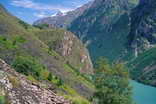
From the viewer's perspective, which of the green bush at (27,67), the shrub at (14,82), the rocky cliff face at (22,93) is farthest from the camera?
the green bush at (27,67)

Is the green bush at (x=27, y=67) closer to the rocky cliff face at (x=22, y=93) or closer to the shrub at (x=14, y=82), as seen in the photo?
the rocky cliff face at (x=22, y=93)

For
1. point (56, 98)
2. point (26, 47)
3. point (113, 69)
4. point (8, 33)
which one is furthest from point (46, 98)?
point (8, 33)

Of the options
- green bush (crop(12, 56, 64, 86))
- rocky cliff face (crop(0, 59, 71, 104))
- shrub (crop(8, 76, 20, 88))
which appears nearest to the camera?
rocky cliff face (crop(0, 59, 71, 104))

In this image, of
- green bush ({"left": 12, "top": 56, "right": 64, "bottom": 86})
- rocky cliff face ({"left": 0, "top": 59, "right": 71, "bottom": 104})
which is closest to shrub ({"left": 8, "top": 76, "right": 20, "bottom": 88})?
rocky cliff face ({"left": 0, "top": 59, "right": 71, "bottom": 104})

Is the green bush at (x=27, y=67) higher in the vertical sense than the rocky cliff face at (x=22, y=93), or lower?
lower

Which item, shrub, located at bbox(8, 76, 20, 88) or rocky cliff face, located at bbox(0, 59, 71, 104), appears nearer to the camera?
rocky cliff face, located at bbox(0, 59, 71, 104)

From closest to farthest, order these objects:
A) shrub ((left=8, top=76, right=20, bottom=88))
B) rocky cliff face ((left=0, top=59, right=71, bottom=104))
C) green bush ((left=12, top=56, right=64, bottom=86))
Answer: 1. rocky cliff face ((left=0, top=59, right=71, bottom=104))
2. shrub ((left=8, top=76, right=20, bottom=88))
3. green bush ((left=12, top=56, right=64, bottom=86))

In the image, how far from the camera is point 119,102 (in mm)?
61906

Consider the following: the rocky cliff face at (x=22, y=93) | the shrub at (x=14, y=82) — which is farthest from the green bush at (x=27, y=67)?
the shrub at (x=14, y=82)

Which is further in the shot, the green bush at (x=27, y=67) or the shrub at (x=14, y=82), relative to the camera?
the green bush at (x=27, y=67)

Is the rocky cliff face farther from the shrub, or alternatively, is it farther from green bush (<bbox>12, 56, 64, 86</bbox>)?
green bush (<bbox>12, 56, 64, 86</bbox>)

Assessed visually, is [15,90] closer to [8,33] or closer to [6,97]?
[6,97]

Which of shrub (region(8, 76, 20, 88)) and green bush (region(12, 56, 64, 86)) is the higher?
→ shrub (region(8, 76, 20, 88))

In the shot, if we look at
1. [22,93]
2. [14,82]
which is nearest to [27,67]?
[14,82]
